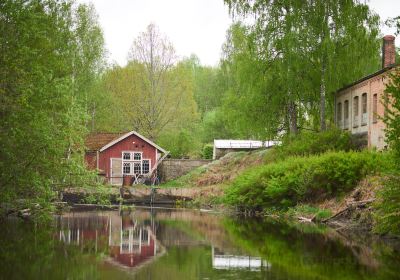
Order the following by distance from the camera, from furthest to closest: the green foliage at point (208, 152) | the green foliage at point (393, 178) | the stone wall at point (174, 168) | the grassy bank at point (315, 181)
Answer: the green foliage at point (208, 152) → the stone wall at point (174, 168) → the grassy bank at point (315, 181) → the green foliage at point (393, 178)

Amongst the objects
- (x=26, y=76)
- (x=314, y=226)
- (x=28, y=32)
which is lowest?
(x=314, y=226)

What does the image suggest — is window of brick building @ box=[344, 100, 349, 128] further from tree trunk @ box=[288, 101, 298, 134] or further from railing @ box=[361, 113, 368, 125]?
tree trunk @ box=[288, 101, 298, 134]

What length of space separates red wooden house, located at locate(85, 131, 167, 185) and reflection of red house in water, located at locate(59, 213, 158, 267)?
66.1ft

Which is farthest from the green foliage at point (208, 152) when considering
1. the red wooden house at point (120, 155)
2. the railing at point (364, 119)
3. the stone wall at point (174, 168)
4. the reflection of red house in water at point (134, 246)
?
the reflection of red house in water at point (134, 246)

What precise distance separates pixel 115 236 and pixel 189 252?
4.81 m

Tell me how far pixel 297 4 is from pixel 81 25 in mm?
15608

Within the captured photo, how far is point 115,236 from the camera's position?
20.2 meters

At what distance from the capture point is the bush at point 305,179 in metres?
26.8

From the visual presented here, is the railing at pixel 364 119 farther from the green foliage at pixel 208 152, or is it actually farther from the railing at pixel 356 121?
the green foliage at pixel 208 152

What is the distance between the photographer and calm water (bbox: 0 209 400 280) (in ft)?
41.1

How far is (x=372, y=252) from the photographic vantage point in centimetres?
1603

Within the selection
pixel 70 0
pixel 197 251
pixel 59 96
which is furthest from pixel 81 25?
pixel 197 251

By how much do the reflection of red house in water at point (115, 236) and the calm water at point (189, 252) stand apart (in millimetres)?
26

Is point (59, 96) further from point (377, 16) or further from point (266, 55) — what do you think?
point (377, 16)
